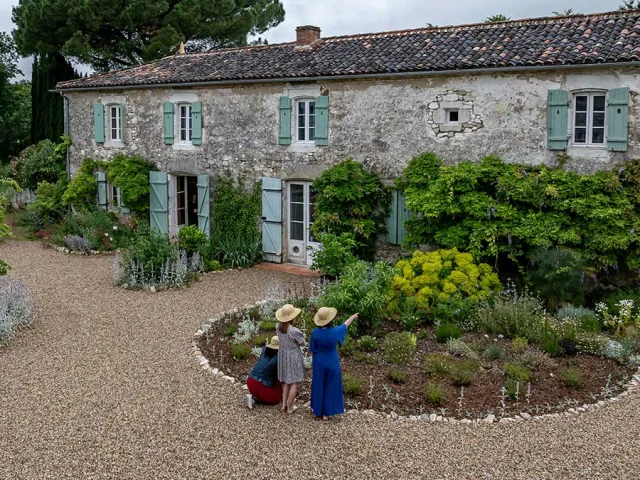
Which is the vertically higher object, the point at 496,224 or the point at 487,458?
the point at 496,224

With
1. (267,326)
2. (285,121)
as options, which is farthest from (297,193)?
(267,326)

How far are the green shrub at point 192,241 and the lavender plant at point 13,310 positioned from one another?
4403 millimetres

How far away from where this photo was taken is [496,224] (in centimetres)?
1144

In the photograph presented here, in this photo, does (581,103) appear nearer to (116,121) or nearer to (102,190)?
(116,121)

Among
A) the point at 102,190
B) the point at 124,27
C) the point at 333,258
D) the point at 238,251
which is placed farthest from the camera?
the point at 124,27

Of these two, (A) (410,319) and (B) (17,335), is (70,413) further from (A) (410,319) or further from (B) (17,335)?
(A) (410,319)

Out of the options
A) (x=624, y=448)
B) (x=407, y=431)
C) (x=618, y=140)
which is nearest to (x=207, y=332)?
(x=407, y=431)

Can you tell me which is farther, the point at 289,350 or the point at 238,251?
the point at 238,251

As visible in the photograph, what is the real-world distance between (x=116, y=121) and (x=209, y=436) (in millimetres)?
13187

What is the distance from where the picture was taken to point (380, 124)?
13125mm

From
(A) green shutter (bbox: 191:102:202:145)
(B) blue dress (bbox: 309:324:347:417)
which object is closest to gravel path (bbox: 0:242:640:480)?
(B) blue dress (bbox: 309:324:347:417)

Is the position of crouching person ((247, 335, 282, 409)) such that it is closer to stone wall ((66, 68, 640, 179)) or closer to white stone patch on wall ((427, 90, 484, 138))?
stone wall ((66, 68, 640, 179))

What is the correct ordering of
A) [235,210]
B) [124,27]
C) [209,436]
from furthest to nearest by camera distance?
[124,27] → [235,210] → [209,436]

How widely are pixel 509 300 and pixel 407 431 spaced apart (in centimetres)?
482
